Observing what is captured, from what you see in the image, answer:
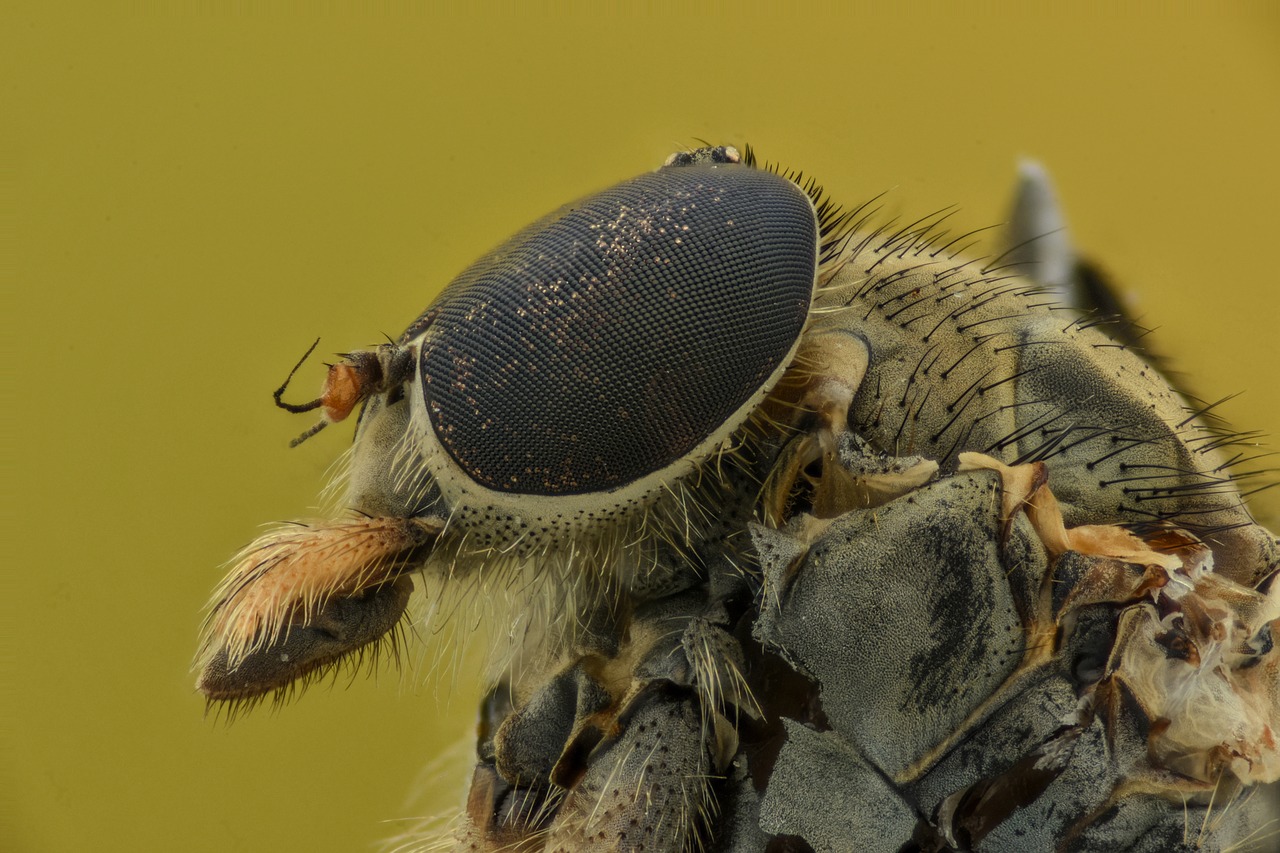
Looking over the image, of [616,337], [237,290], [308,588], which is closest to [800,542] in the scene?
[616,337]

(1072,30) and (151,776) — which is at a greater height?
(1072,30)

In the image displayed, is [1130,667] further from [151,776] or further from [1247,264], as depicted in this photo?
[151,776]

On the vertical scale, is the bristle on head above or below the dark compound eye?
below

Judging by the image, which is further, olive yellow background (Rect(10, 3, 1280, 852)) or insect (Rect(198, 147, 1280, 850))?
olive yellow background (Rect(10, 3, 1280, 852))

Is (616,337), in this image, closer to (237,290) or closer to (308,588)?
(308,588)

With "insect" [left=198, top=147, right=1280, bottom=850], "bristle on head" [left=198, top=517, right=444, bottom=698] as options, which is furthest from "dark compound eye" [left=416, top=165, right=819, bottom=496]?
"bristle on head" [left=198, top=517, right=444, bottom=698]

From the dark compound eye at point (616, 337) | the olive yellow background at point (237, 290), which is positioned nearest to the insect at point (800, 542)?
the dark compound eye at point (616, 337)

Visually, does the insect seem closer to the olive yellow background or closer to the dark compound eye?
the dark compound eye

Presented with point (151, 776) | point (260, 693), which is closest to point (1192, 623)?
point (260, 693)
